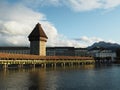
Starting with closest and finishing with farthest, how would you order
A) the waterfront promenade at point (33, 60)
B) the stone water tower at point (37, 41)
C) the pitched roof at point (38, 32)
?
1. the waterfront promenade at point (33, 60)
2. the stone water tower at point (37, 41)
3. the pitched roof at point (38, 32)

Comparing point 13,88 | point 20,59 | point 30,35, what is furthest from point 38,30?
point 13,88

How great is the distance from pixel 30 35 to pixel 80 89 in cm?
7412

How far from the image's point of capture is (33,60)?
72.2m

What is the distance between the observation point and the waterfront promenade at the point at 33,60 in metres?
60.1

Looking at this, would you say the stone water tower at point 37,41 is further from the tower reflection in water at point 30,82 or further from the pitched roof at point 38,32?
the tower reflection in water at point 30,82

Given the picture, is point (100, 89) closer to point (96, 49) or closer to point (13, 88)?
point (13, 88)

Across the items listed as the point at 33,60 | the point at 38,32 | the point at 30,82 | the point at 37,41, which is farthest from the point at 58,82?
the point at 38,32

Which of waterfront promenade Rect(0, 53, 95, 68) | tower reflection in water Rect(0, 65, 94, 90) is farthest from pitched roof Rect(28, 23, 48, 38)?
tower reflection in water Rect(0, 65, 94, 90)

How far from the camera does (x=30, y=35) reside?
321 feet

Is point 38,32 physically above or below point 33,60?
above

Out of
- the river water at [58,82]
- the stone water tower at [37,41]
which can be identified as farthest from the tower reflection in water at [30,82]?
the stone water tower at [37,41]

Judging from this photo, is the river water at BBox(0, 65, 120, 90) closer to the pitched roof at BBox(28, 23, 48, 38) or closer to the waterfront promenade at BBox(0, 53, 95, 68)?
the waterfront promenade at BBox(0, 53, 95, 68)

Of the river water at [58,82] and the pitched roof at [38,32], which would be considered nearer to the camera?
the river water at [58,82]

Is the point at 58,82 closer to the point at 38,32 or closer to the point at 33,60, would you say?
the point at 33,60
